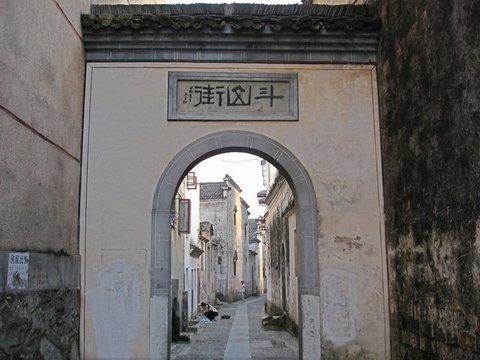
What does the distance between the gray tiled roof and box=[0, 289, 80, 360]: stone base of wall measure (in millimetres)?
30860

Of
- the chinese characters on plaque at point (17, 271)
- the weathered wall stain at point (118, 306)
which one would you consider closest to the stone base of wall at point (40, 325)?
the chinese characters on plaque at point (17, 271)

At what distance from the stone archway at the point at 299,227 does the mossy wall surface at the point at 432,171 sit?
3.03 ft

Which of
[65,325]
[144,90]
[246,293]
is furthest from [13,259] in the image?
[246,293]

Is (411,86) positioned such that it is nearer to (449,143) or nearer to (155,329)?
(449,143)

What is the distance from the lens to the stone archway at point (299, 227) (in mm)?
6637

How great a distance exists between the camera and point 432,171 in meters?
5.27

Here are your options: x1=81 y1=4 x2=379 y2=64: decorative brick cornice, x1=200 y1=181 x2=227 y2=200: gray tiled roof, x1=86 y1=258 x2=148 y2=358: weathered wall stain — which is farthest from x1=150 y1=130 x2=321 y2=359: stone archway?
x1=200 y1=181 x2=227 y2=200: gray tiled roof

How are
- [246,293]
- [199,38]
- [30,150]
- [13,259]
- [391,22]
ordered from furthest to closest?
1. [246,293]
2. [199,38]
3. [391,22]
4. [30,150]
5. [13,259]

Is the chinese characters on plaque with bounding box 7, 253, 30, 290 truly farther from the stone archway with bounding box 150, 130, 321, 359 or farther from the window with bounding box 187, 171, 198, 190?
the window with bounding box 187, 171, 198, 190

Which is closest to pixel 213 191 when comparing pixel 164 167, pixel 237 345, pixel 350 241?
pixel 237 345

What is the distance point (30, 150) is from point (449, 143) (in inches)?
149

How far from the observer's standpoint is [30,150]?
521cm

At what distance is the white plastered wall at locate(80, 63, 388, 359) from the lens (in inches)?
262

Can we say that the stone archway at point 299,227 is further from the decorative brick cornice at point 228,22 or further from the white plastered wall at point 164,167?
the decorative brick cornice at point 228,22
